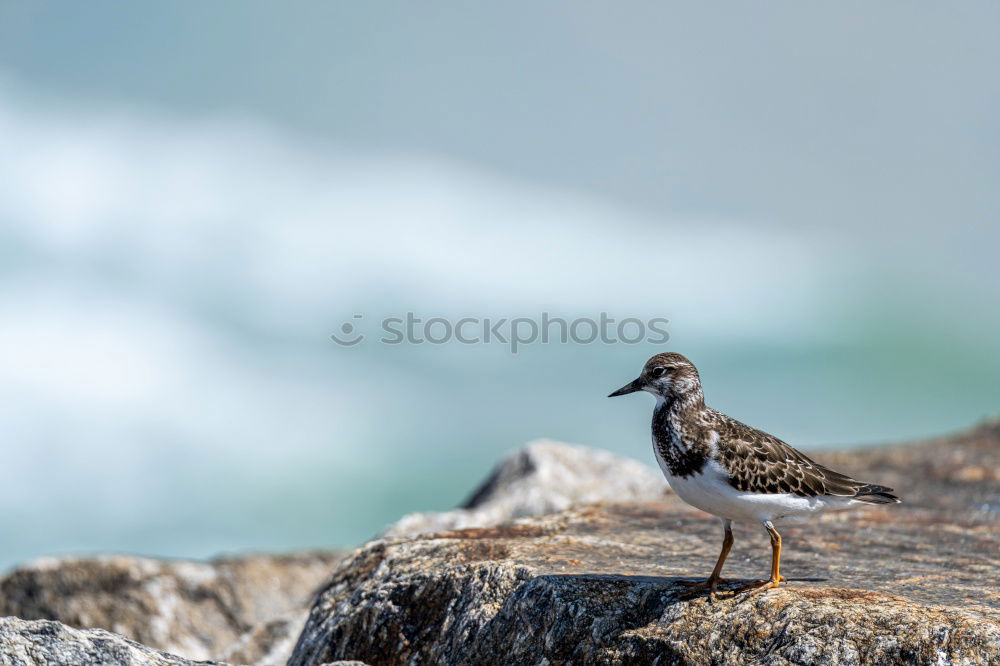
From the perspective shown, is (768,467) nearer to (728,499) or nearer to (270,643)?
(728,499)

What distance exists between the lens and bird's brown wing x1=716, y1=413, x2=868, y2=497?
28.0 feet

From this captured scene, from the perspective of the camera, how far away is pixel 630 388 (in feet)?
31.3

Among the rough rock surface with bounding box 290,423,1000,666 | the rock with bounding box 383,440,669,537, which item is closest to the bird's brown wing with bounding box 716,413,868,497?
the rough rock surface with bounding box 290,423,1000,666

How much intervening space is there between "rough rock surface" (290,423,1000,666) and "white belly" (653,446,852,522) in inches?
23.8

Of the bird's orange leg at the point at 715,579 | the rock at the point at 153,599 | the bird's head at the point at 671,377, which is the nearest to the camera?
the bird's orange leg at the point at 715,579

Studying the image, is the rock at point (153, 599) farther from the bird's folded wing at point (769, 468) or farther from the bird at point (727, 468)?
the bird's folded wing at point (769, 468)

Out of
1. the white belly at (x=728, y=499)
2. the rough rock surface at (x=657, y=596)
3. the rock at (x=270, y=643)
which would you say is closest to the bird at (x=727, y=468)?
the white belly at (x=728, y=499)

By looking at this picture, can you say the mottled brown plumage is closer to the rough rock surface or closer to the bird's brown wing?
the bird's brown wing

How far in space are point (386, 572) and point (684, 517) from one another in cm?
388

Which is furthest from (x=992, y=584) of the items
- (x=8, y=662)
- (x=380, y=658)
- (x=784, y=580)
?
(x=8, y=662)

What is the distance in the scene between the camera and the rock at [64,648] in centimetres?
719

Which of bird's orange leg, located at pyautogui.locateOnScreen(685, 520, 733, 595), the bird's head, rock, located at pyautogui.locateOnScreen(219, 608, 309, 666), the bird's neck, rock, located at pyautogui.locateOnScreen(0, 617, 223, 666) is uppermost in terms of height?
the bird's head

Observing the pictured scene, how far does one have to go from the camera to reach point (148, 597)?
1498 centimetres

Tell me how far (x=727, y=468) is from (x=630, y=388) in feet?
4.63
